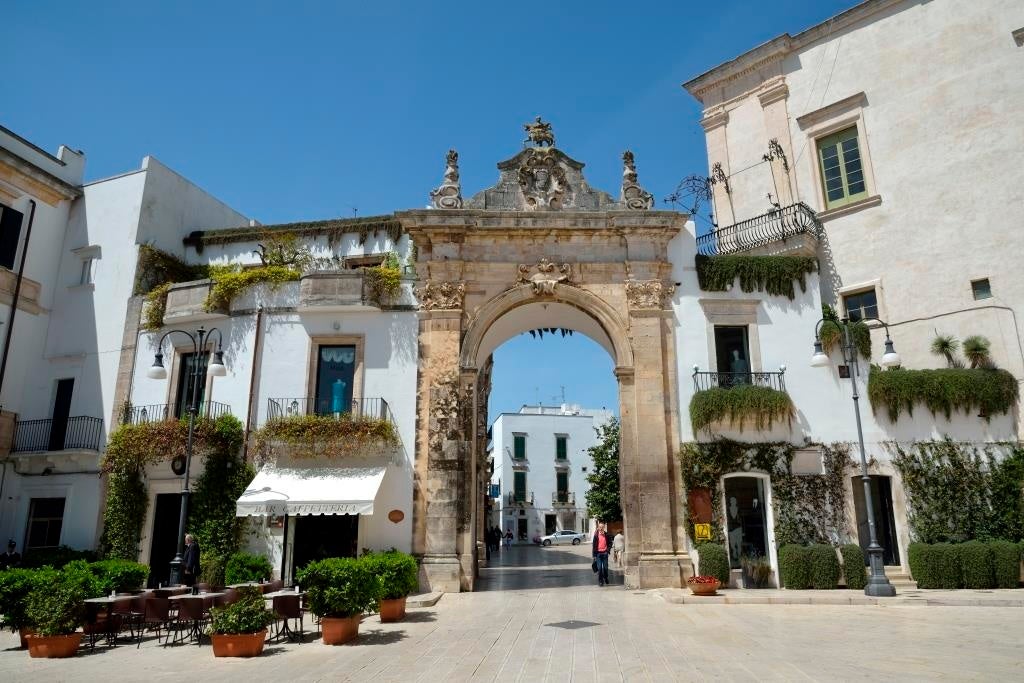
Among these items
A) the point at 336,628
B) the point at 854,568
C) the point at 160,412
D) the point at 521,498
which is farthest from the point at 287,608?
the point at 521,498

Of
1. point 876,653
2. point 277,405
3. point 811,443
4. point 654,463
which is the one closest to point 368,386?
point 277,405

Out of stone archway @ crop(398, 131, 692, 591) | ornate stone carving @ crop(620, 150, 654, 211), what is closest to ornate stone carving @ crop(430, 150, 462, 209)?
stone archway @ crop(398, 131, 692, 591)

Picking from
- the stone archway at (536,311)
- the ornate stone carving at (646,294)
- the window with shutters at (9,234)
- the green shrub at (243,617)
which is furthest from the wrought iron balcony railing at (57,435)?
the ornate stone carving at (646,294)

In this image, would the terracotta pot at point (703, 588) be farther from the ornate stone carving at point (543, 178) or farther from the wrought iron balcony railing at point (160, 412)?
the wrought iron balcony railing at point (160, 412)

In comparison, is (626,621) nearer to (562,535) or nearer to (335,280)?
(335,280)

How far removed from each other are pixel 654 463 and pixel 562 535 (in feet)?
104

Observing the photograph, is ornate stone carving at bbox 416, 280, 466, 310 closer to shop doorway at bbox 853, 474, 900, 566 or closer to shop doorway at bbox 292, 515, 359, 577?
shop doorway at bbox 292, 515, 359, 577

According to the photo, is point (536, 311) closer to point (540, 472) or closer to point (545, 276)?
point (545, 276)

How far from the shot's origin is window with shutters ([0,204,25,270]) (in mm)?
18422

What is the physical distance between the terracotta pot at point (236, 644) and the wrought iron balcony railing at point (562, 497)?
42.7 metres

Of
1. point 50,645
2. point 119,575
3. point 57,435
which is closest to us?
point 50,645

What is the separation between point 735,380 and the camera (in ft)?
54.2

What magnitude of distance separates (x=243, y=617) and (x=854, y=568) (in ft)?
40.7

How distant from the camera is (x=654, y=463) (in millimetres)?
15750
